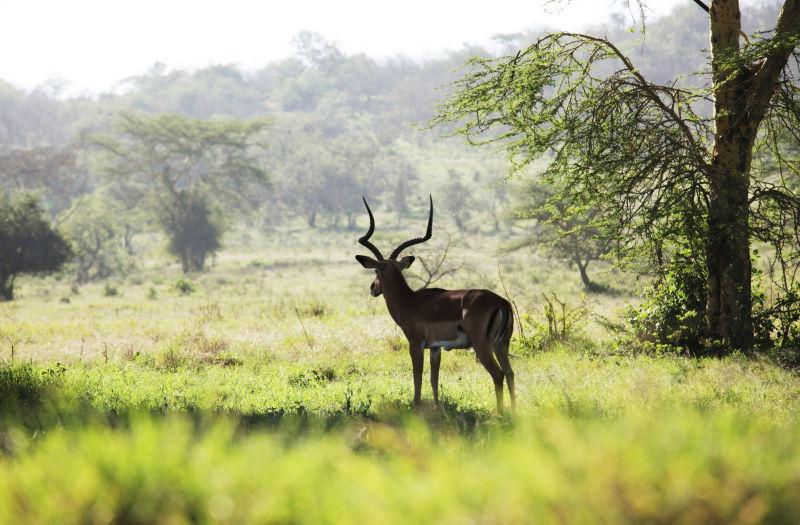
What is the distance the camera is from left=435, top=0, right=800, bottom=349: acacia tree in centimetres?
1062

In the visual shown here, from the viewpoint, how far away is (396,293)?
8.65m

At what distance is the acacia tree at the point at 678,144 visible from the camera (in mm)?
10625

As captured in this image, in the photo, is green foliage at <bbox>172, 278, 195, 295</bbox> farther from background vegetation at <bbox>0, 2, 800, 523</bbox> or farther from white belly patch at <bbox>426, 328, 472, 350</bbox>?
white belly patch at <bbox>426, 328, 472, 350</bbox>

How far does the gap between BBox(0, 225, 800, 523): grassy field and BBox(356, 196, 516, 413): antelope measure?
54cm

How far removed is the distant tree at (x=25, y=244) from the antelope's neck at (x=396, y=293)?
29996 millimetres

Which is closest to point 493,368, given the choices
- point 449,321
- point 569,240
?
point 449,321

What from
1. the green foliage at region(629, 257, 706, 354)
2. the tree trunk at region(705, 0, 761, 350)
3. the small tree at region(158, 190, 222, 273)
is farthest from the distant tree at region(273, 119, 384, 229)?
the tree trunk at region(705, 0, 761, 350)

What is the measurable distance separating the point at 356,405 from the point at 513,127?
19.4 feet

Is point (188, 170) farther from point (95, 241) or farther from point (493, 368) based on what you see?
point (493, 368)

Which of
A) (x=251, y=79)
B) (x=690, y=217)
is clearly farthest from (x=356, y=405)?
(x=251, y=79)

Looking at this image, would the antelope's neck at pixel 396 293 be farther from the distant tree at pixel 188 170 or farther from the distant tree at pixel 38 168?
the distant tree at pixel 38 168

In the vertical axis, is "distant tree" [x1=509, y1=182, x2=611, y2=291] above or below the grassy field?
above

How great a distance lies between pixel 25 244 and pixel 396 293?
3163cm

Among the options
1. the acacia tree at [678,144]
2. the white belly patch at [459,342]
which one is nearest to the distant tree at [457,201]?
the acacia tree at [678,144]
